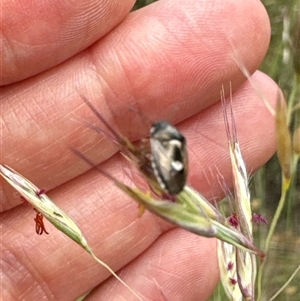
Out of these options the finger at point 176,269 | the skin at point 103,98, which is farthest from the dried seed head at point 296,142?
the finger at point 176,269

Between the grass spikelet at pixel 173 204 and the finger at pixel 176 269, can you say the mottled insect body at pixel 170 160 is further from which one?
the finger at pixel 176 269

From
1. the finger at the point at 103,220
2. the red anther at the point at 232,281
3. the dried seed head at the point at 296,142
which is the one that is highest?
the dried seed head at the point at 296,142

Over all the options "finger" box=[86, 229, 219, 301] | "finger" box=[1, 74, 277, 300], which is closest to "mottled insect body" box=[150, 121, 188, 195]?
"finger" box=[1, 74, 277, 300]

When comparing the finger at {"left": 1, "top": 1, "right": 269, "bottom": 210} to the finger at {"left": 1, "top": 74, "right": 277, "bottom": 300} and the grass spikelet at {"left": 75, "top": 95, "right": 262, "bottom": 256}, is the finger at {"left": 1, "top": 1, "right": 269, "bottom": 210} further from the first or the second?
the grass spikelet at {"left": 75, "top": 95, "right": 262, "bottom": 256}

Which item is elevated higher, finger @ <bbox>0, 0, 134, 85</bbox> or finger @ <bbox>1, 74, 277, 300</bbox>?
finger @ <bbox>0, 0, 134, 85</bbox>

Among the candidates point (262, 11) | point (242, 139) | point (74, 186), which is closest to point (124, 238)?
point (74, 186)

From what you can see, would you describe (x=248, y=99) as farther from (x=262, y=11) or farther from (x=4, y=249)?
(x=4, y=249)

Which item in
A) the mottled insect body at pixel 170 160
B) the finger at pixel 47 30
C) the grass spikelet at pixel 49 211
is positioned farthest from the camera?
the finger at pixel 47 30

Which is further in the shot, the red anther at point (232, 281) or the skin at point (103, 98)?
the skin at point (103, 98)
